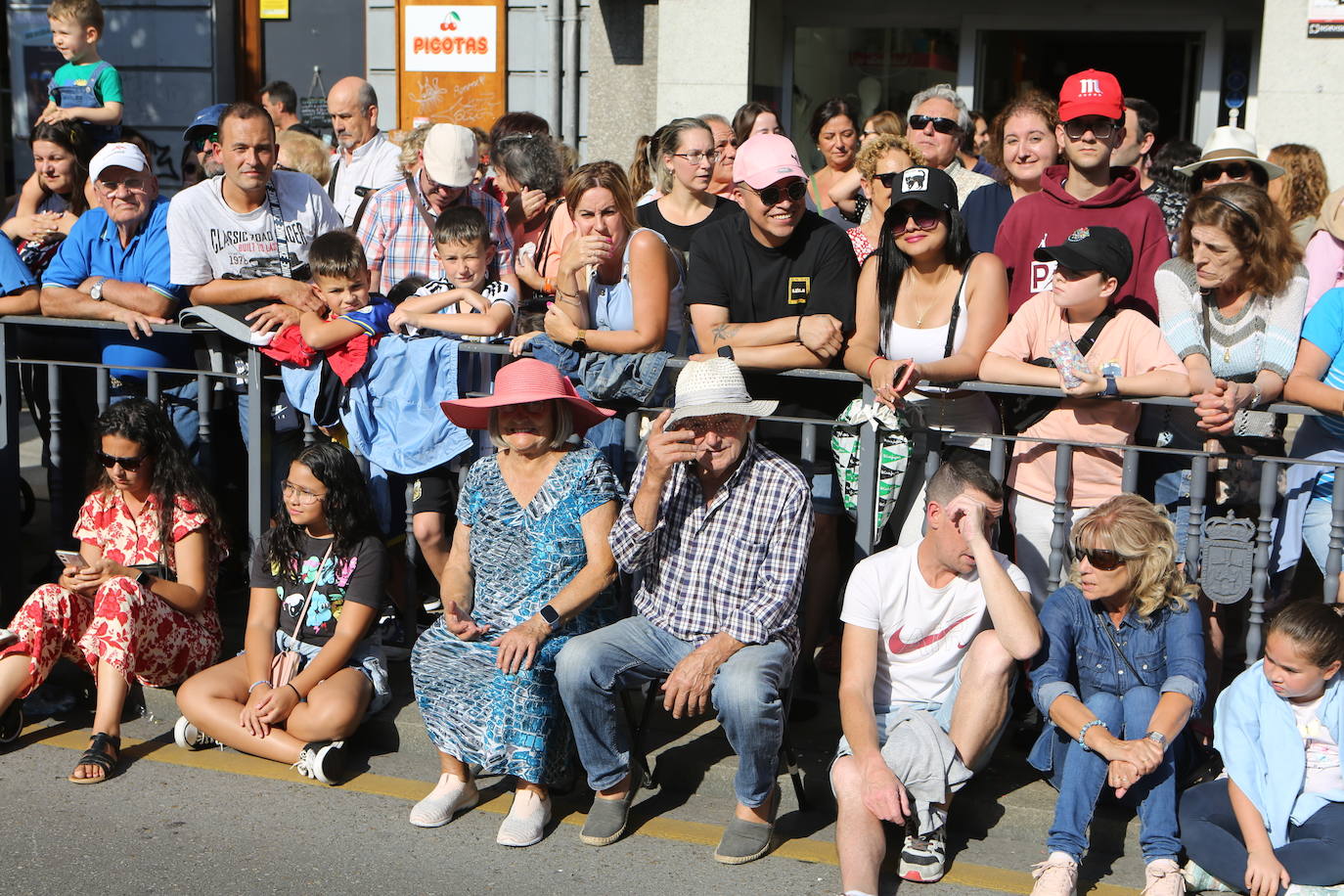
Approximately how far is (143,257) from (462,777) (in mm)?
2911

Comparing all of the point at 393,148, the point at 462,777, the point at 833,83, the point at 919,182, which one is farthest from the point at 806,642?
the point at 833,83

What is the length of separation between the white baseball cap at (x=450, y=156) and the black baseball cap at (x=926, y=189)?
92.0 inches

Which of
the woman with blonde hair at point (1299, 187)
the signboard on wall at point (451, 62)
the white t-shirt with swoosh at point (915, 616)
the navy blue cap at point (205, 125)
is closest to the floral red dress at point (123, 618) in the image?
the navy blue cap at point (205, 125)

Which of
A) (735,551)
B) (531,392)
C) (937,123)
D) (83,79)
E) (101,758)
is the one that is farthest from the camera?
(83,79)

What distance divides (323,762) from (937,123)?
13.5 feet

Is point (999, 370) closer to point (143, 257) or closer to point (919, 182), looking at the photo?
point (919, 182)

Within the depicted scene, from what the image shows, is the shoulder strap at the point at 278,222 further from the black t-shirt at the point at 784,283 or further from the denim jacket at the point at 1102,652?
the denim jacket at the point at 1102,652

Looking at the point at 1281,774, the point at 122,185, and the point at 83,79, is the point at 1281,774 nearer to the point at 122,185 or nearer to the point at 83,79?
the point at 122,185

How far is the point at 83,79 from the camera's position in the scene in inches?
332

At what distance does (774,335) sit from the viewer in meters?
5.33

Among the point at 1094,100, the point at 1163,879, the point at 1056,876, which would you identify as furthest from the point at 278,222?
the point at 1163,879

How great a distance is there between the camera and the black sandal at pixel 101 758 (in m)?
5.13

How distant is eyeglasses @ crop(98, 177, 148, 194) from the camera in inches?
249

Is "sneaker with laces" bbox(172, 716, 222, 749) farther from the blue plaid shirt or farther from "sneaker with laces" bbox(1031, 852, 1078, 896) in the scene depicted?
"sneaker with laces" bbox(1031, 852, 1078, 896)
